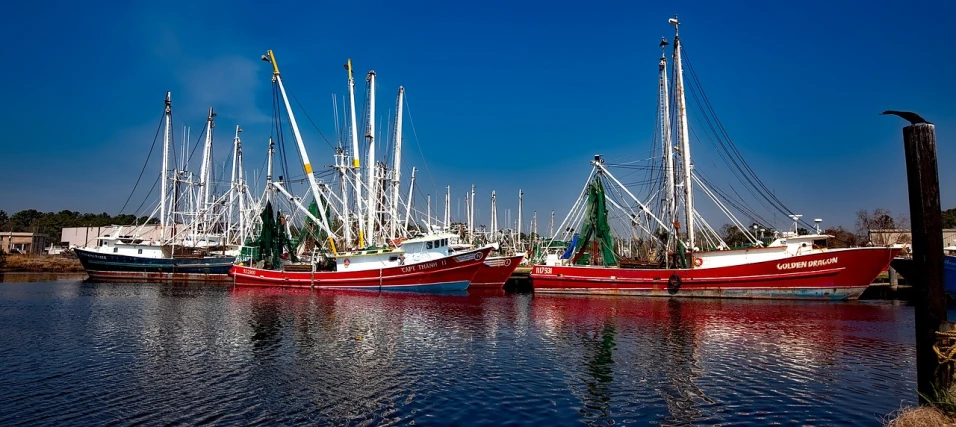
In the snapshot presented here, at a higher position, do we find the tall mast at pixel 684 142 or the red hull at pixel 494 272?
the tall mast at pixel 684 142

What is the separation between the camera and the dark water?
44.7ft

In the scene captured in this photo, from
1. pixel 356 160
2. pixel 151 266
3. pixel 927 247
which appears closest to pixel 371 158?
pixel 356 160

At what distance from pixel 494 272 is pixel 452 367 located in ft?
133

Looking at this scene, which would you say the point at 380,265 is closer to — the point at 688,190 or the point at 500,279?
the point at 500,279

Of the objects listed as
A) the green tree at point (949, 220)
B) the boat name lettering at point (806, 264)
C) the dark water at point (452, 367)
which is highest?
the green tree at point (949, 220)

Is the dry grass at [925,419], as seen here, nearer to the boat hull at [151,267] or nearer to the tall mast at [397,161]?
the tall mast at [397,161]

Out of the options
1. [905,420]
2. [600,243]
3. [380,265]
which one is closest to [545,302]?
[600,243]

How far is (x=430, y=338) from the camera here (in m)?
24.9

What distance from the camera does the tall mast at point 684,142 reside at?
148ft

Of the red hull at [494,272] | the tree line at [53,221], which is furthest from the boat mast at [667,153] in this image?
the tree line at [53,221]

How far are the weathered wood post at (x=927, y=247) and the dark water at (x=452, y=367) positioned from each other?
346 centimetres

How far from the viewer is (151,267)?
7119 cm

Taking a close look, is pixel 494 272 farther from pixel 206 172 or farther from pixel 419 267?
pixel 206 172

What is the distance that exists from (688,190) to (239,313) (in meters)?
33.5
